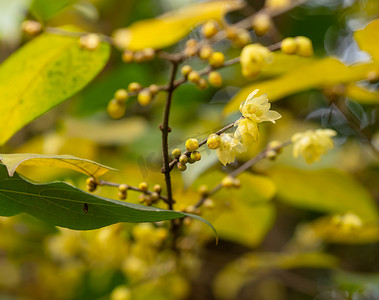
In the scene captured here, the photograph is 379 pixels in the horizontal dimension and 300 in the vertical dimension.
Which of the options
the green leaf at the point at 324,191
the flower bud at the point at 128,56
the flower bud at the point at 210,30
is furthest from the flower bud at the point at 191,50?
the green leaf at the point at 324,191

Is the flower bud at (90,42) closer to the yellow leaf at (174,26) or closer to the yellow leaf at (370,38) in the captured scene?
the yellow leaf at (174,26)

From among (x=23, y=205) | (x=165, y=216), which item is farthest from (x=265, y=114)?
(x=23, y=205)

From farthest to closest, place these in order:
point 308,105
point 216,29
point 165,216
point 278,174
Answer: point 308,105 < point 278,174 < point 216,29 < point 165,216

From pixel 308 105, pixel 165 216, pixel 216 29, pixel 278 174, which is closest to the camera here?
pixel 165 216

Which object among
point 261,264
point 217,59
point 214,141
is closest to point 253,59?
point 217,59

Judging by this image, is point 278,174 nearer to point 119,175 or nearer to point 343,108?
point 343,108

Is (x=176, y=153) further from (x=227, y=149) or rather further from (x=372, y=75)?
(x=372, y=75)

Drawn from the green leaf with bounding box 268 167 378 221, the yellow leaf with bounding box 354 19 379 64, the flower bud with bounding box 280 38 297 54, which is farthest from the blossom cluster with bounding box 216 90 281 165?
the green leaf with bounding box 268 167 378 221
